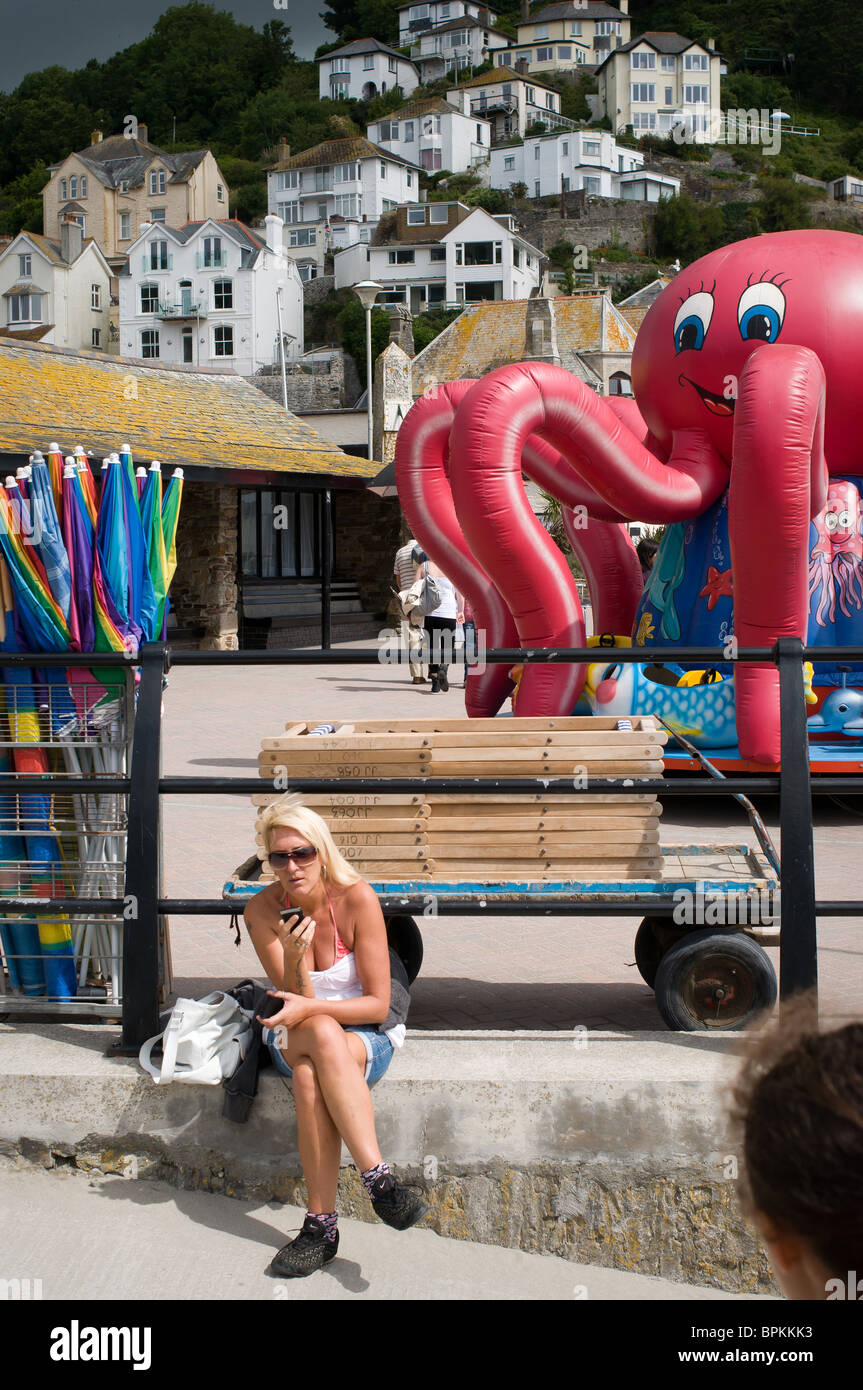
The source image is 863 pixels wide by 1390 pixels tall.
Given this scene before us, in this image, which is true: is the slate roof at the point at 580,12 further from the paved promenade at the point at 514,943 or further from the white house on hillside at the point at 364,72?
the paved promenade at the point at 514,943

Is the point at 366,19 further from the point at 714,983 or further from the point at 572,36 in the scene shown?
the point at 714,983

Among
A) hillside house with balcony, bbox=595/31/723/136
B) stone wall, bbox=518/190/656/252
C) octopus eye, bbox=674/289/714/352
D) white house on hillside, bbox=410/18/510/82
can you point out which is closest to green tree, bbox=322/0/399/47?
white house on hillside, bbox=410/18/510/82

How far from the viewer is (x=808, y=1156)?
1207 mm

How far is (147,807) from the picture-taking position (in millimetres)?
3770

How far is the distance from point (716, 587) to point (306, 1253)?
6.14 m

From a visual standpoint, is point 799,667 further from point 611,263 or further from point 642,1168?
point 611,263

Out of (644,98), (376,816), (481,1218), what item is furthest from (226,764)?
(644,98)

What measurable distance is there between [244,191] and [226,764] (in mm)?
105526

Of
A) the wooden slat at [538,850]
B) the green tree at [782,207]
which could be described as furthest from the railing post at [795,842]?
the green tree at [782,207]

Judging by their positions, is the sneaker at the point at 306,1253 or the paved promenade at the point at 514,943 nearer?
the sneaker at the point at 306,1253

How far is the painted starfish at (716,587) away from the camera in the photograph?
856cm

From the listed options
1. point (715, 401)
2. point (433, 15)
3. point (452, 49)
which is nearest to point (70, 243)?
point (452, 49)

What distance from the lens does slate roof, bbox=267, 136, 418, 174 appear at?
9931 cm

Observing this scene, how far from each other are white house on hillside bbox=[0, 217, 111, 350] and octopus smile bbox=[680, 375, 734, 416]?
7770 centimetres
